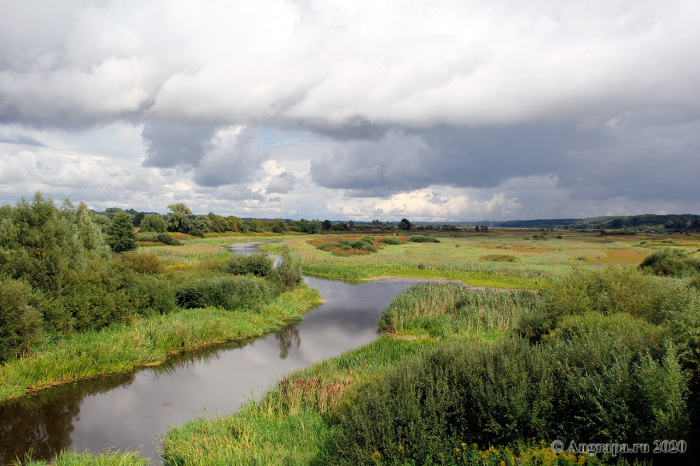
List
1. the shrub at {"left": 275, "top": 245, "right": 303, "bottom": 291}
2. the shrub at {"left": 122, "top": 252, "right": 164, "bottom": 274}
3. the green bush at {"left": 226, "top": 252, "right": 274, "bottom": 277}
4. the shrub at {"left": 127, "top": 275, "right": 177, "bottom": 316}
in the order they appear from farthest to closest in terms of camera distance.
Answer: the green bush at {"left": 226, "top": 252, "right": 274, "bottom": 277}, the shrub at {"left": 275, "top": 245, "right": 303, "bottom": 291}, the shrub at {"left": 122, "top": 252, "right": 164, "bottom": 274}, the shrub at {"left": 127, "top": 275, "right": 177, "bottom": 316}

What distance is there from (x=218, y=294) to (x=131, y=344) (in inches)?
254

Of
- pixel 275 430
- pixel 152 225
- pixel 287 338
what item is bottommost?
pixel 287 338

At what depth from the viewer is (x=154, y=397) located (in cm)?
1040

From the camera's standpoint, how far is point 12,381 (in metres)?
9.64

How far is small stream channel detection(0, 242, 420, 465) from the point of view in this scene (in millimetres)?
8016

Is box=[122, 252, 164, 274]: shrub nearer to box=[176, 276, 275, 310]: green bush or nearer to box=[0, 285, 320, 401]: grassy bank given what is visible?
box=[176, 276, 275, 310]: green bush

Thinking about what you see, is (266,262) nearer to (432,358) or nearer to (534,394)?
(432,358)

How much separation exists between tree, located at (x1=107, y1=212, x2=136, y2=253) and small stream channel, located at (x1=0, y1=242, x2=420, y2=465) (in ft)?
125

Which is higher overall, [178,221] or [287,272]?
[178,221]

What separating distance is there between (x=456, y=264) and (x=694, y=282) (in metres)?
25.5

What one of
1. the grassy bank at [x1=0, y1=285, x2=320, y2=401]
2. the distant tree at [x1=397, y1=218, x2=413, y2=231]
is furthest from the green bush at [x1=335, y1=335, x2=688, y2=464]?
the distant tree at [x1=397, y1=218, x2=413, y2=231]

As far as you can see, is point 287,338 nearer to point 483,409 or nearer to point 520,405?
point 483,409

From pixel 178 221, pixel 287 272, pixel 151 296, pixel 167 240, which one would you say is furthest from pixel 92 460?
pixel 178 221

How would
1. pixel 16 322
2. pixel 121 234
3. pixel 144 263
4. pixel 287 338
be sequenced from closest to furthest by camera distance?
pixel 16 322 < pixel 287 338 < pixel 144 263 < pixel 121 234
